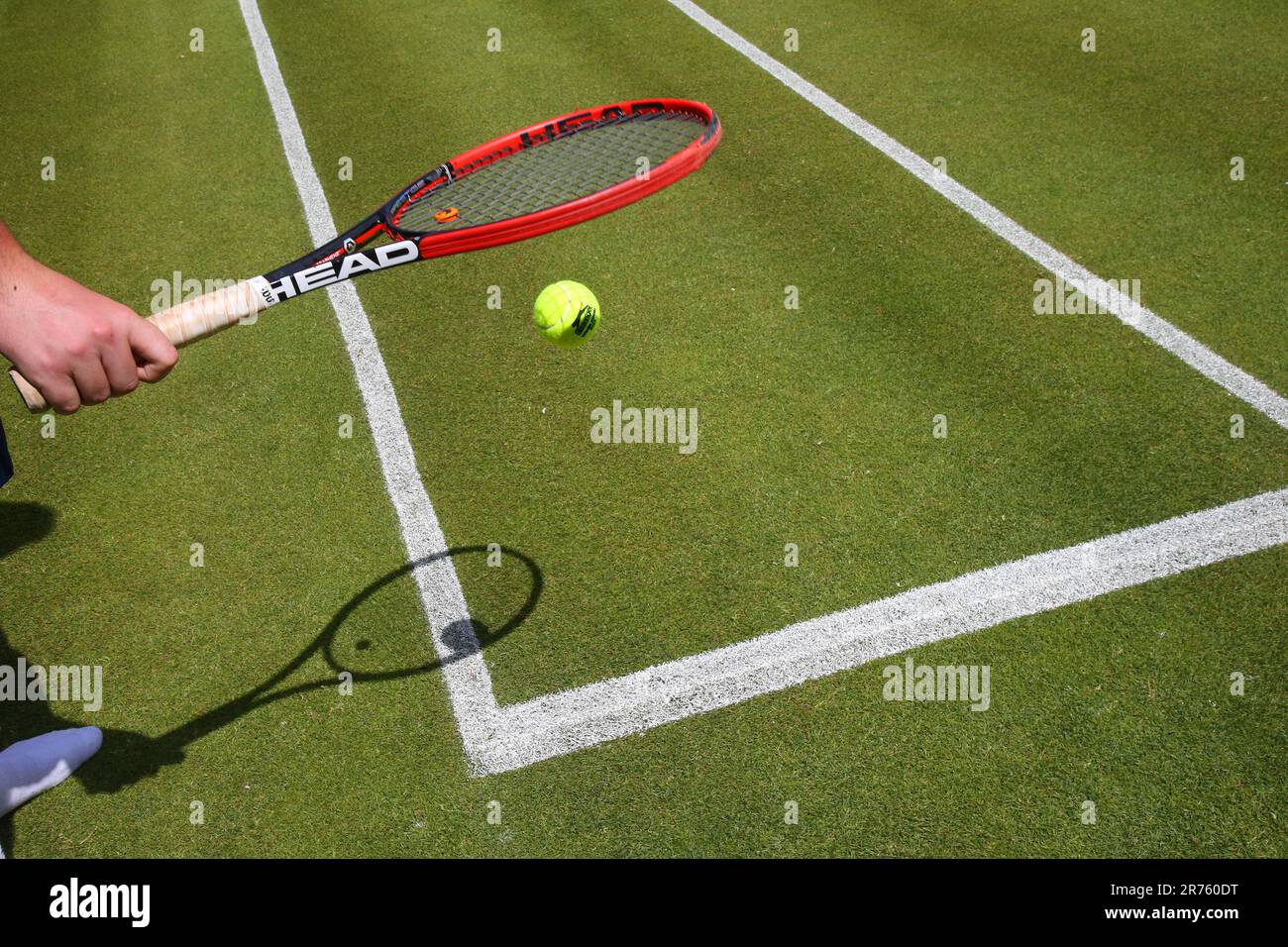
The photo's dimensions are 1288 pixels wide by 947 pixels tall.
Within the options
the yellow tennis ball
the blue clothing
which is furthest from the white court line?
the blue clothing

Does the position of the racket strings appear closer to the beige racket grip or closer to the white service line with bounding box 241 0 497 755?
the white service line with bounding box 241 0 497 755

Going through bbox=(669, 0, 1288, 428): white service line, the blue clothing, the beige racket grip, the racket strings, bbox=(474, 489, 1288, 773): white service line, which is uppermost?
the beige racket grip

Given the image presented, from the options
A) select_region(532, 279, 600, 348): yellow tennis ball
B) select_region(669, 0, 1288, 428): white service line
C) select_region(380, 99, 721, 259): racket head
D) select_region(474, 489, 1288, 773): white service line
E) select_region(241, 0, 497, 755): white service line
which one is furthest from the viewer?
select_region(669, 0, 1288, 428): white service line

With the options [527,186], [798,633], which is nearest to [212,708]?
[798,633]

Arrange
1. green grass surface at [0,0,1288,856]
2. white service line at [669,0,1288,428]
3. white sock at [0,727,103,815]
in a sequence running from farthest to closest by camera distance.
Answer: white service line at [669,0,1288,428]
white sock at [0,727,103,815]
green grass surface at [0,0,1288,856]

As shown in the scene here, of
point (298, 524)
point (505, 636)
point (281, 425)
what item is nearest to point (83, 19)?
point (281, 425)

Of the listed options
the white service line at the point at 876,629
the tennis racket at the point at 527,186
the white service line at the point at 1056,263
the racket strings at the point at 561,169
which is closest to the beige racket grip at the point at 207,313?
the tennis racket at the point at 527,186
